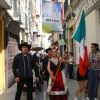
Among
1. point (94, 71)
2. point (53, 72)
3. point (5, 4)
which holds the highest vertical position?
point (5, 4)

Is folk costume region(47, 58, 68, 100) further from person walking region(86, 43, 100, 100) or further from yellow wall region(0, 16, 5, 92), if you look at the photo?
yellow wall region(0, 16, 5, 92)

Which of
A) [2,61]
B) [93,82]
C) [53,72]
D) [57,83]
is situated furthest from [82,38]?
[2,61]

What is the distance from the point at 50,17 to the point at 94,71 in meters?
5.29

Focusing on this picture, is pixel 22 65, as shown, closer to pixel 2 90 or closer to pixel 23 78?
pixel 23 78

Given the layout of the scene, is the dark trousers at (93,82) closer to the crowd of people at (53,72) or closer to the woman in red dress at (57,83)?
the crowd of people at (53,72)

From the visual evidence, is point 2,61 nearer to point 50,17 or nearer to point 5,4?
point 5,4

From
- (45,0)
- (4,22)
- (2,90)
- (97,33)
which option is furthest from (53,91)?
(45,0)

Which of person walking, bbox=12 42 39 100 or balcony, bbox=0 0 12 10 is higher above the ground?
balcony, bbox=0 0 12 10

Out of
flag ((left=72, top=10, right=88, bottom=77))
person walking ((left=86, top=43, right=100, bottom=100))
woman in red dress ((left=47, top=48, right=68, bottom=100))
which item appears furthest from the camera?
person walking ((left=86, top=43, right=100, bottom=100))

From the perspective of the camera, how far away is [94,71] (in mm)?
5984

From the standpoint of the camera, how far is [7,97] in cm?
724

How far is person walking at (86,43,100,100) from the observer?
5879mm

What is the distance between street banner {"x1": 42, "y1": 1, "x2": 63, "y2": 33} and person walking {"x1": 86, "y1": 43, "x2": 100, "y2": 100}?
4835 millimetres

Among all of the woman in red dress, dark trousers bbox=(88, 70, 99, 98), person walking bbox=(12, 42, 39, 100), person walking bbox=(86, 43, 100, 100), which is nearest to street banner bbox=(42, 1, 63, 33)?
person walking bbox=(86, 43, 100, 100)
